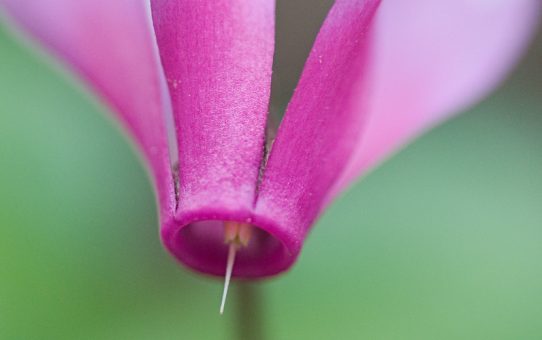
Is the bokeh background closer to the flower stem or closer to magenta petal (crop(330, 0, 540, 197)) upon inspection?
the flower stem

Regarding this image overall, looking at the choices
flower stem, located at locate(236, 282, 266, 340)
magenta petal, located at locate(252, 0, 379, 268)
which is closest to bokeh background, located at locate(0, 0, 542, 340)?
flower stem, located at locate(236, 282, 266, 340)

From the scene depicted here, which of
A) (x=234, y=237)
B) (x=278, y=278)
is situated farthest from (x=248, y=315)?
(x=234, y=237)

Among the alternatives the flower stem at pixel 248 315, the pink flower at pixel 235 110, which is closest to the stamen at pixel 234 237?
the pink flower at pixel 235 110

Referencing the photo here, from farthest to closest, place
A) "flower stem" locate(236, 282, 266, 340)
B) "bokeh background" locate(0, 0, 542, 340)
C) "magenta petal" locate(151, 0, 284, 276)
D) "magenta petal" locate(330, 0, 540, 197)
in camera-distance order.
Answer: "bokeh background" locate(0, 0, 542, 340)
"flower stem" locate(236, 282, 266, 340)
"magenta petal" locate(330, 0, 540, 197)
"magenta petal" locate(151, 0, 284, 276)

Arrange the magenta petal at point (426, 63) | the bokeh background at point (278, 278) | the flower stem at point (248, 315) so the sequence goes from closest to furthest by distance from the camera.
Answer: the magenta petal at point (426, 63), the flower stem at point (248, 315), the bokeh background at point (278, 278)

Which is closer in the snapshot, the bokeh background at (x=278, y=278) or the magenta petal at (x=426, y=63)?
the magenta petal at (x=426, y=63)

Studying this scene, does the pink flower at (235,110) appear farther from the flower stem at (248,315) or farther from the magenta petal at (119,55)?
Answer: the flower stem at (248,315)
